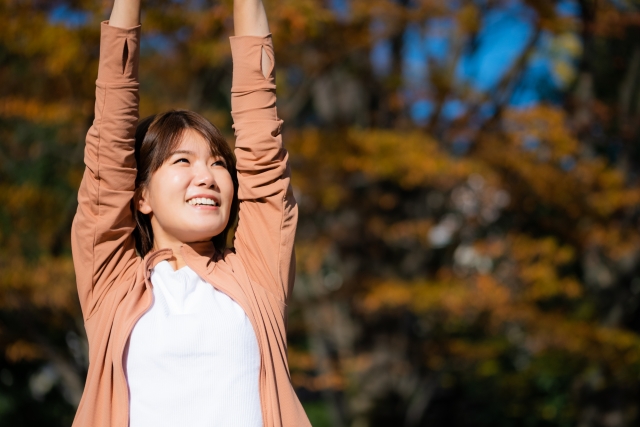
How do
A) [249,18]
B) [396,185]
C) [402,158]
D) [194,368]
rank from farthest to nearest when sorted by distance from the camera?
[396,185] < [402,158] < [249,18] < [194,368]

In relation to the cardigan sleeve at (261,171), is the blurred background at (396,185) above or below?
below

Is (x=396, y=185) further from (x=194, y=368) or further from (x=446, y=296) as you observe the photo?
(x=194, y=368)

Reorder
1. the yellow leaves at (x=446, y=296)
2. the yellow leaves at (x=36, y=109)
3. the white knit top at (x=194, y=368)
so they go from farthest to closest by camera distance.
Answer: the yellow leaves at (x=446, y=296), the yellow leaves at (x=36, y=109), the white knit top at (x=194, y=368)

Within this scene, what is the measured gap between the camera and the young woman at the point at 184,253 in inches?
62.6

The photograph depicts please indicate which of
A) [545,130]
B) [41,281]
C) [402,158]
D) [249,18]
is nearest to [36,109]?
[41,281]

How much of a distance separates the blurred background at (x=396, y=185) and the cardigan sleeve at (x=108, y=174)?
9.20 feet

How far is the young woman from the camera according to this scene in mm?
1589

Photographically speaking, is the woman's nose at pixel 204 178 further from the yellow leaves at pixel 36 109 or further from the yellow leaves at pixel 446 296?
the yellow leaves at pixel 446 296

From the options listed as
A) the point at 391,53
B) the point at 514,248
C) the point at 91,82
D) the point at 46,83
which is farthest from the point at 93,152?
the point at 391,53

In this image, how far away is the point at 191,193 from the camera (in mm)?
1741

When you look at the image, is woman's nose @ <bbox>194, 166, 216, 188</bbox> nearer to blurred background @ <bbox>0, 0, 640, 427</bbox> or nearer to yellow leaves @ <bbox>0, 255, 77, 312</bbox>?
blurred background @ <bbox>0, 0, 640, 427</bbox>

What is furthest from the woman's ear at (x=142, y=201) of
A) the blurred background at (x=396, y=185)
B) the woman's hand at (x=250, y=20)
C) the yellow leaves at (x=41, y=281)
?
the yellow leaves at (x=41, y=281)

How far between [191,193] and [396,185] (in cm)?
624

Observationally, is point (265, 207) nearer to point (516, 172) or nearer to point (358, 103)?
point (516, 172)
